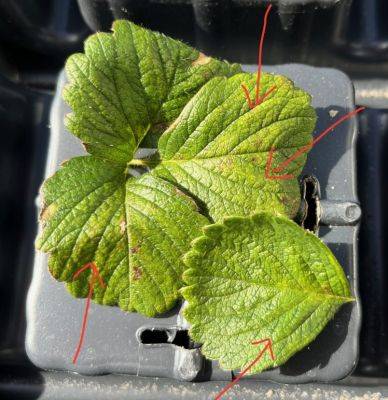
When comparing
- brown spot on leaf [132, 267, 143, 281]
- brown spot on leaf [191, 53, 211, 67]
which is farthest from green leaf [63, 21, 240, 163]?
brown spot on leaf [132, 267, 143, 281]

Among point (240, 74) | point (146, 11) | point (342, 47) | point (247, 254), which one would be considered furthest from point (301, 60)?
point (247, 254)

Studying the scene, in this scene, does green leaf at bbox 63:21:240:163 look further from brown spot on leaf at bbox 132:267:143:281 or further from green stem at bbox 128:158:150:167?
brown spot on leaf at bbox 132:267:143:281

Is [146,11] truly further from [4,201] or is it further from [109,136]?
[4,201]

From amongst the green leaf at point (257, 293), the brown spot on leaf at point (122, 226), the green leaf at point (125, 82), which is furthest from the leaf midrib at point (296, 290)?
the green leaf at point (125, 82)

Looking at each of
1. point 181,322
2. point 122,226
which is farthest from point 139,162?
point 181,322

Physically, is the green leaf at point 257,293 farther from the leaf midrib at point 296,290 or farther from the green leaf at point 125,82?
the green leaf at point 125,82
